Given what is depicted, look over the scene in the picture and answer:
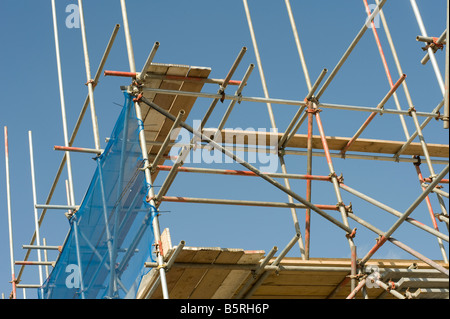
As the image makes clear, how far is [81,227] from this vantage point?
7738 millimetres

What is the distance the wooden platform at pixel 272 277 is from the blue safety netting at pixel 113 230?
307 mm

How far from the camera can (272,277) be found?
7.37 m

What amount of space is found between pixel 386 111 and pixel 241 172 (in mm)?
1902

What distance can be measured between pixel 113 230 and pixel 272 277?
62.1 inches

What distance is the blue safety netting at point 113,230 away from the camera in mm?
6402

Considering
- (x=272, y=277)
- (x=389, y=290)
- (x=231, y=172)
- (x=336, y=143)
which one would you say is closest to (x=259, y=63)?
(x=336, y=143)

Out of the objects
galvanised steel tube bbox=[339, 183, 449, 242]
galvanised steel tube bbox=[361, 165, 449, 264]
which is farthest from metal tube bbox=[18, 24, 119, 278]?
galvanised steel tube bbox=[361, 165, 449, 264]

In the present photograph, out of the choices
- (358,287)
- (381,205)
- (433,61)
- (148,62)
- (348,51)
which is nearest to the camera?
(433,61)

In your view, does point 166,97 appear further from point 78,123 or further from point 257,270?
point 257,270

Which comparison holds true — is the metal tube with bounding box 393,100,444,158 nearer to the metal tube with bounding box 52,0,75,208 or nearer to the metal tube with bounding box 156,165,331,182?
the metal tube with bounding box 156,165,331,182

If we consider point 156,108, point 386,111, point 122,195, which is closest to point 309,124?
point 386,111

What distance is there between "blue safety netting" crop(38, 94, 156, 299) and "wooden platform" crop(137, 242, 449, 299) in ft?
1.01

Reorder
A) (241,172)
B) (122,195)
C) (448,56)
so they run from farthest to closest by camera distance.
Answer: (241,172) < (122,195) < (448,56)
